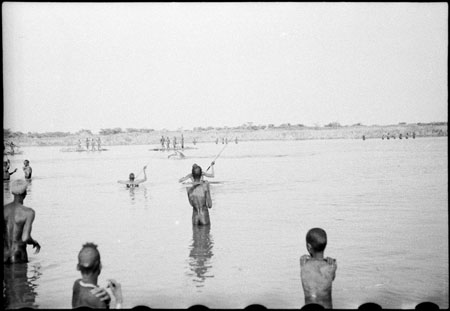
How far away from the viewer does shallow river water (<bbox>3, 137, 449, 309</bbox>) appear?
16.9ft

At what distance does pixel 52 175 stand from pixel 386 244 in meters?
12.2

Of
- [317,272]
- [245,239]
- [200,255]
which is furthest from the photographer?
[245,239]

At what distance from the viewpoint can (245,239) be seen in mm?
7430

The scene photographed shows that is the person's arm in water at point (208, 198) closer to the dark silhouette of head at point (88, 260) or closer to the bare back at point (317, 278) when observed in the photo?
the bare back at point (317, 278)

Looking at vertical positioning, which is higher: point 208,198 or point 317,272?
point 208,198

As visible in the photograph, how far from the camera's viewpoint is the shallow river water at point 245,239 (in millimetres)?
5137

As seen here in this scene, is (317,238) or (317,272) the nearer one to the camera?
(317,238)

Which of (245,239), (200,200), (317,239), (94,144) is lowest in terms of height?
(245,239)

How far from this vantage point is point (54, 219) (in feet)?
31.0

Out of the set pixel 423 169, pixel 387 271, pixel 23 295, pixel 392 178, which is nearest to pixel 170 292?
pixel 23 295

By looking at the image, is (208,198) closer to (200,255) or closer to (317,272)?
(200,255)

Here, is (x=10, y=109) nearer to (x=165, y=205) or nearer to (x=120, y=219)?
(x=120, y=219)

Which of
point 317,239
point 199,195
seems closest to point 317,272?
point 317,239

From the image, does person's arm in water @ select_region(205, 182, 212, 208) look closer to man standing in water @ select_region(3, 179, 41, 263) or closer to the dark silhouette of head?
man standing in water @ select_region(3, 179, 41, 263)
